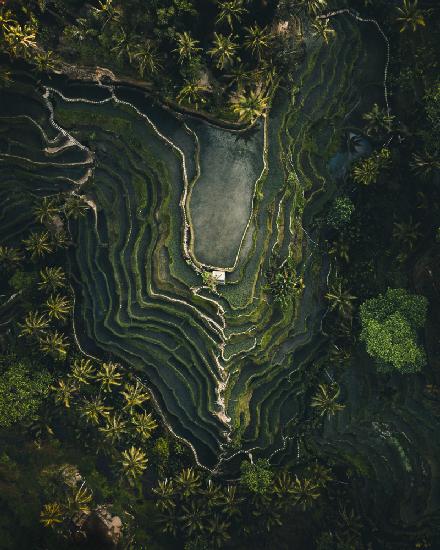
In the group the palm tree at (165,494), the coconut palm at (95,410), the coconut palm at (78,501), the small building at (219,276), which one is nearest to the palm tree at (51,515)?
→ the coconut palm at (78,501)

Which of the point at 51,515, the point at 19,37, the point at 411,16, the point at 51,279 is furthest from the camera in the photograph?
the point at 51,279

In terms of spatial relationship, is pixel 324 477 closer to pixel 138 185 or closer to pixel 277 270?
pixel 277 270

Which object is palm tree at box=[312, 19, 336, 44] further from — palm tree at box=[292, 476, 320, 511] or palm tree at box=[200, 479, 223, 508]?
palm tree at box=[200, 479, 223, 508]

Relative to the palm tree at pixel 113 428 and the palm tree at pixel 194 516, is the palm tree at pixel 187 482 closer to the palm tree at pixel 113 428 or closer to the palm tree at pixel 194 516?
the palm tree at pixel 194 516

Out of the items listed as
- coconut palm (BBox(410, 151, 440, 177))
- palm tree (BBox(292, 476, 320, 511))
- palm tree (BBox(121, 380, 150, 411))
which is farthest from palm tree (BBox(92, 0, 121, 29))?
palm tree (BBox(292, 476, 320, 511))

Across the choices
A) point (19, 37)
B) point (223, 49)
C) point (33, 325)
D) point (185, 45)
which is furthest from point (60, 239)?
point (223, 49)

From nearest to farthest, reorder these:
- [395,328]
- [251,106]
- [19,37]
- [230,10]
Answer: [19,37], [230,10], [251,106], [395,328]

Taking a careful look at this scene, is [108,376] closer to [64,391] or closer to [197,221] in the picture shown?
[64,391]
